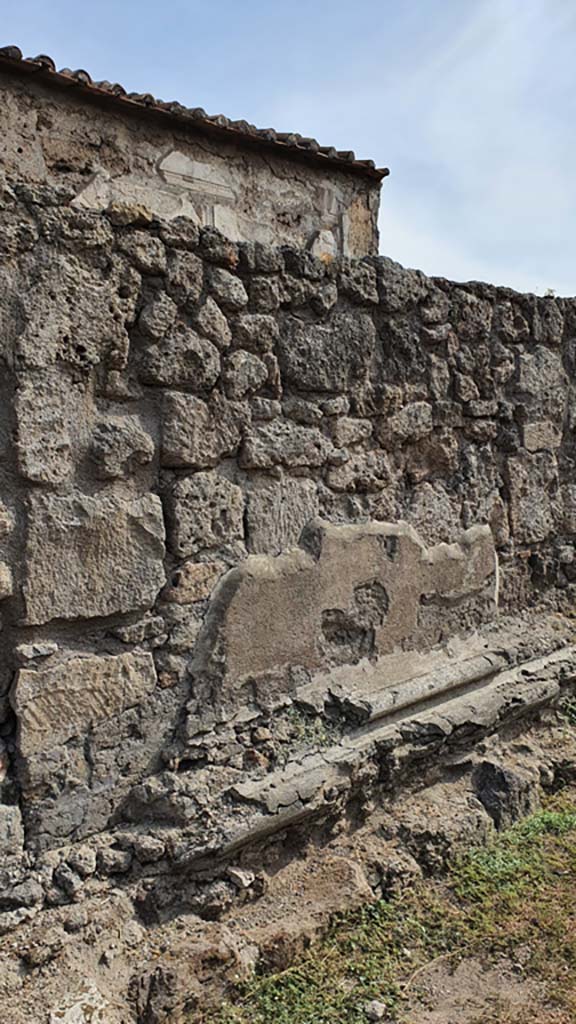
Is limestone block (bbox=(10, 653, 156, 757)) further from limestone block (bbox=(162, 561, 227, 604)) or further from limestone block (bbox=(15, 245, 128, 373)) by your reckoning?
limestone block (bbox=(15, 245, 128, 373))

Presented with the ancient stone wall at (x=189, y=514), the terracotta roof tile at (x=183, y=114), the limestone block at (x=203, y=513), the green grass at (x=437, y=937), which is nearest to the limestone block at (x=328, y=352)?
the ancient stone wall at (x=189, y=514)

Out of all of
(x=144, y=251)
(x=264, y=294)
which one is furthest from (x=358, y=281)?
(x=144, y=251)

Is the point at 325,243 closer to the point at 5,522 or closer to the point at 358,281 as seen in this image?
the point at 358,281

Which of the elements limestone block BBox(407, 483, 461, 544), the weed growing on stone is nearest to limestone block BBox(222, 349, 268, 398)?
limestone block BBox(407, 483, 461, 544)

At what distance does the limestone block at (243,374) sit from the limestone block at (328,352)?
118 mm

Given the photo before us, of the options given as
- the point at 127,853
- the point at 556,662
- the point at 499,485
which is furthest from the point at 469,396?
the point at 127,853

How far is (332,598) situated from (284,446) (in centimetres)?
56

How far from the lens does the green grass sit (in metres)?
2.14

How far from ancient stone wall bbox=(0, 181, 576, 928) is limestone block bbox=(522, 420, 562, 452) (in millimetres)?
514

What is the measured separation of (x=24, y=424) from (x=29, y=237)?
1.60 feet

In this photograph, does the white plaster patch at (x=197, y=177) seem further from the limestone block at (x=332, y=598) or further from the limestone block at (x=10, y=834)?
the limestone block at (x=10, y=834)

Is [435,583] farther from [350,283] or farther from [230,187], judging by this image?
[230,187]

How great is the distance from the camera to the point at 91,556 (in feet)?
7.43

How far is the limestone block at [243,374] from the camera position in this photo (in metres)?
2.55
